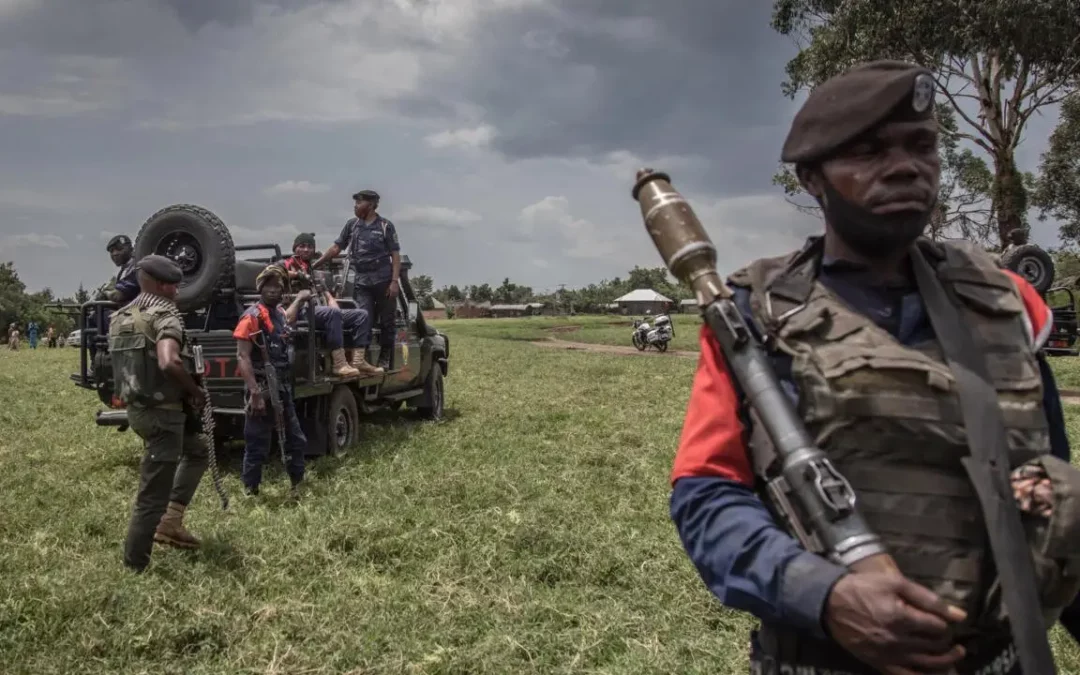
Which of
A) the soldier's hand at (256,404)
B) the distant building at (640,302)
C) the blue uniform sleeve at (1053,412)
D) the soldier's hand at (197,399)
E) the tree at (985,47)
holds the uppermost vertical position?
the tree at (985,47)

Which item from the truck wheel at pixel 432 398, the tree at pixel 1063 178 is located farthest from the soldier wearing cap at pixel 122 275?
the tree at pixel 1063 178

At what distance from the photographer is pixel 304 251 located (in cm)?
844

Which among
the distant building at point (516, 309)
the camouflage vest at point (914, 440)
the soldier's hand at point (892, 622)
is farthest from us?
the distant building at point (516, 309)

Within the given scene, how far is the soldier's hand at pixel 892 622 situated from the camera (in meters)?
1.22

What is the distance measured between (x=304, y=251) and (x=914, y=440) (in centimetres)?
768

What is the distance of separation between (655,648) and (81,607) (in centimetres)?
275

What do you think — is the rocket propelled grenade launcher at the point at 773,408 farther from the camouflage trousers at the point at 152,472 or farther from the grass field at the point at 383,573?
the camouflage trousers at the point at 152,472

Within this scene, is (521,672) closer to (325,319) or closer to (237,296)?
(325,319)

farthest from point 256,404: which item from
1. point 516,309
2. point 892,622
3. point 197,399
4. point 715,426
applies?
point 516,309

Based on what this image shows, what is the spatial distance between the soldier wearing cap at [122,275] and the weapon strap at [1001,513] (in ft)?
24.0

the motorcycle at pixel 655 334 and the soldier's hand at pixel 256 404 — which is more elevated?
the motorcycle at pixel 655 334

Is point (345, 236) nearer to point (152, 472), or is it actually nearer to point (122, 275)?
point (122, 275)

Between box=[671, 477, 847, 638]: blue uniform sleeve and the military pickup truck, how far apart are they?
6071 mm

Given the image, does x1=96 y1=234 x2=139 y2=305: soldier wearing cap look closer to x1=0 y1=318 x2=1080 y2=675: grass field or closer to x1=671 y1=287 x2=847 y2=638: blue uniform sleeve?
x1=0 y1=318 x2=1080 y2=675: grass field
